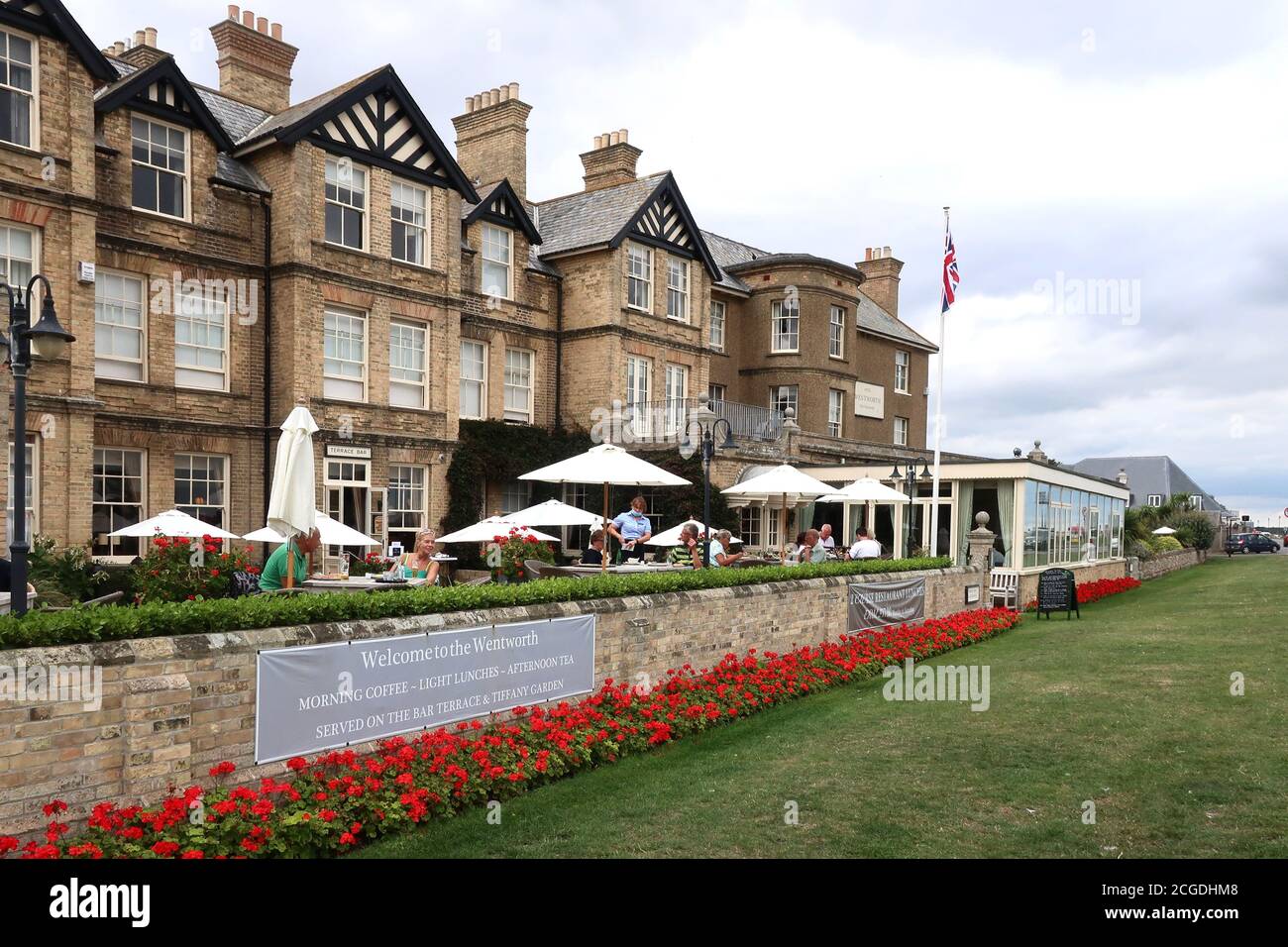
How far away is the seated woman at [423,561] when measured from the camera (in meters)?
12.8

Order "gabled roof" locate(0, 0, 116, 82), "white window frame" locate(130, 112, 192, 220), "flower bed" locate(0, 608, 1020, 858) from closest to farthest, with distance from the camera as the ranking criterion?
"flower bed" locate(0, 608, 1020, 858) < "gabled roof" locate(0, 0, 116, 82) < "white window frame" locate(130, 112, 192, 220)

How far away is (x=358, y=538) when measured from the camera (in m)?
17.4

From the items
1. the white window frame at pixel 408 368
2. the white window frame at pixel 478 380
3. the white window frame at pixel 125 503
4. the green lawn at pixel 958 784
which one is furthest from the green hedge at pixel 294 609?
the white window frame at pixel 478 380

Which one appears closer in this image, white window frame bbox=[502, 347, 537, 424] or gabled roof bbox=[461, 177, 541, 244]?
gabled roof bbox=[461, 177, 541, 244]

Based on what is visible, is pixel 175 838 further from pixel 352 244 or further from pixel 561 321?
pixel 561 321

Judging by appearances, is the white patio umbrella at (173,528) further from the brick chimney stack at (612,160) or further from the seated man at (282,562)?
the brick chimney stack at (612,160)

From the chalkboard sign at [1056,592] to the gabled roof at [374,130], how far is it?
694 inches

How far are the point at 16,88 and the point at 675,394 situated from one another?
18.9 meters

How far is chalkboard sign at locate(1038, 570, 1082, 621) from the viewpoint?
22.6 metres

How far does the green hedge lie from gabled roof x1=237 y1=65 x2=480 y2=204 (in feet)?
47.8

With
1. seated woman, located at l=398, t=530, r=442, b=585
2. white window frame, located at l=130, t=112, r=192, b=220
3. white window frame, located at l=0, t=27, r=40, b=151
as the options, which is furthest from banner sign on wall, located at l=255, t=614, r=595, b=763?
white window frame, located at l=130, t=112, r=192, b=220

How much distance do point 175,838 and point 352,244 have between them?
1835 cm

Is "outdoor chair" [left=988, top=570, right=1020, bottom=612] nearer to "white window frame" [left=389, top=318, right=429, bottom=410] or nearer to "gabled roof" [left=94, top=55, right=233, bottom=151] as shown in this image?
"white window frame" [left=389, top=318, right=429, bottom=410]
